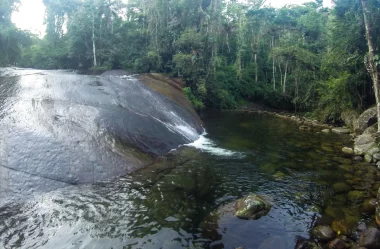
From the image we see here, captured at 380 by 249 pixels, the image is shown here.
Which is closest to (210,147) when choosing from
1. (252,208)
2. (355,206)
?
(252,208)

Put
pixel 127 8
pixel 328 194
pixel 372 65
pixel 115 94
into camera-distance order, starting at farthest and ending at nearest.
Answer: pixel 127 8 → pixel 115 94 → pixel 372 65 → pixel 328 194

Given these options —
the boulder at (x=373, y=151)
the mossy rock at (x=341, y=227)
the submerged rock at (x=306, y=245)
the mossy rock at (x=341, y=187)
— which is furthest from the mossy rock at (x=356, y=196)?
the boulder at (x=373, y=151)

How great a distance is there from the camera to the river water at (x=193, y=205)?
6243 millimetres

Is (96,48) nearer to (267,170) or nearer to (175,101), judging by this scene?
(175,101)

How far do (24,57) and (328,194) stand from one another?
3979 centimetres

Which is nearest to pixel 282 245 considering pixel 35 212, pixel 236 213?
pixel 236 213

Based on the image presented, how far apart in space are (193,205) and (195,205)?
56mm

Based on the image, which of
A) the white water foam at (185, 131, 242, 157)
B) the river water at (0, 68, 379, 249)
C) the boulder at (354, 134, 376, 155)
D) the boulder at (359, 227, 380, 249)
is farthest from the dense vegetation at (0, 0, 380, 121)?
the boulder at (359, 227, 380, 249)

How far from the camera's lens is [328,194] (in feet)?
28.6

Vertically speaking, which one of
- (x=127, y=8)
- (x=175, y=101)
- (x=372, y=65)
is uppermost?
(x=127, y=8)

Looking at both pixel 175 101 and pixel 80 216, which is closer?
pixel 80 216

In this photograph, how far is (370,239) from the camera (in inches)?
234

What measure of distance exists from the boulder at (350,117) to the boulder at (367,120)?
1.18 metres

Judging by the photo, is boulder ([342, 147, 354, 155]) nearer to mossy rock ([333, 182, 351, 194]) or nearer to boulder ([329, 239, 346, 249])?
mossy rock ([333, 182, 351, 194])
